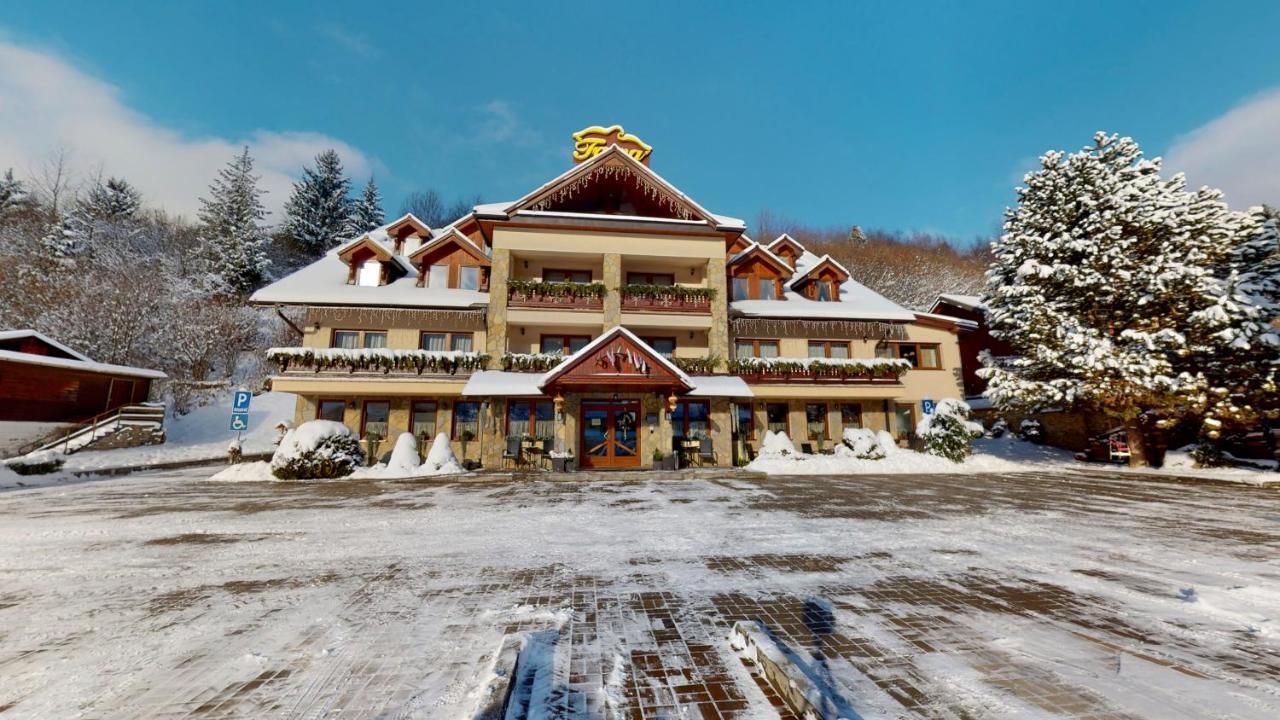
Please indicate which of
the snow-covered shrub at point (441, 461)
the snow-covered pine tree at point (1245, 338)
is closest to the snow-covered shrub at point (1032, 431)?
the snow-covered pine tree at point (1245, 338)

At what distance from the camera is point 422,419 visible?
2098cm

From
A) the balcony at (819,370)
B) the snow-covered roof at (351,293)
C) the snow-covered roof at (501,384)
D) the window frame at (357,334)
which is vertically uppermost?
the snow-covered roof at (351,293)

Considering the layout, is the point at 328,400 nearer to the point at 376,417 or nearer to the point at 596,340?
the point at 376,417

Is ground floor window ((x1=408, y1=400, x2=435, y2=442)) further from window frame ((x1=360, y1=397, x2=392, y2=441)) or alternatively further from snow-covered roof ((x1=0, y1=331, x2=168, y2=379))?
snow-covered roof ((x1=0, y1=331, x2=168, y2=379))

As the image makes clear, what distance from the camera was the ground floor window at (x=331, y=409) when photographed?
20.8 metres

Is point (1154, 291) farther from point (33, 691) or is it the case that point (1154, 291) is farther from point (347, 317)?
point (347, 317)

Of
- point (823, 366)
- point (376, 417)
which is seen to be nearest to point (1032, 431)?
point (823, 366)

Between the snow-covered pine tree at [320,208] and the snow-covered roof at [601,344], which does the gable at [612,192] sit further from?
the snow-covered pine tree at [320,208]

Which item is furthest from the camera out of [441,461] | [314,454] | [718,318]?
[718,318]

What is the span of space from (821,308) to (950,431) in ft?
25.8

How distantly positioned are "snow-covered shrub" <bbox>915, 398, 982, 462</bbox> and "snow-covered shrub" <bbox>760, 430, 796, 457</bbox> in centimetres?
598

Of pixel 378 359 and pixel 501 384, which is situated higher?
pixel 378 359

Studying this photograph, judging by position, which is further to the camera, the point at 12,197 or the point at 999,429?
the point at 12,197

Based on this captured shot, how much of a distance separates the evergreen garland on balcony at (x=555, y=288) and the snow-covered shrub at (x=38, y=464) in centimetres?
1678
